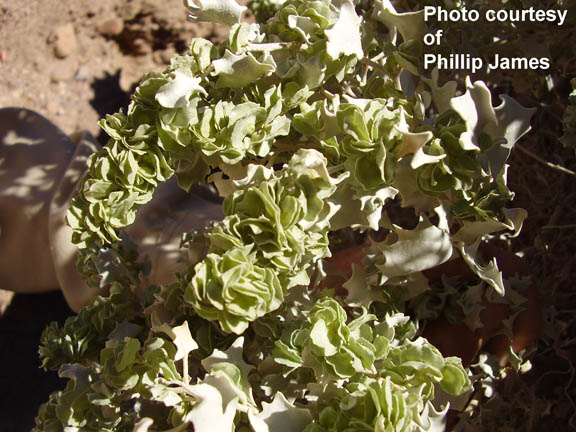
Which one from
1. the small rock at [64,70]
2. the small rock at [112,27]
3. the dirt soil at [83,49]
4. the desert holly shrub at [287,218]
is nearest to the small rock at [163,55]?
the dirt soil at [83,49]

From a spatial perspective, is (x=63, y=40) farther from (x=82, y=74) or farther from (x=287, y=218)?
(x=287, y=218)

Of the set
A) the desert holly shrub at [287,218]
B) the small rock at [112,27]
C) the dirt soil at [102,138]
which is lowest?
the dirt soil at [102,138]

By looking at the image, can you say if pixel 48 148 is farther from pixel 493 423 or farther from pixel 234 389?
pixel 493 423

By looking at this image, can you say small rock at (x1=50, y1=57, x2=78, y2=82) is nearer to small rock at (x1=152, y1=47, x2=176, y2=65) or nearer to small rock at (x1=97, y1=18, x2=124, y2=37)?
small rock at (x1=97, y1=18, x2=124, y2=37)

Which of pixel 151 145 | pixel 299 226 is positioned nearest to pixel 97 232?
pixel 151 145

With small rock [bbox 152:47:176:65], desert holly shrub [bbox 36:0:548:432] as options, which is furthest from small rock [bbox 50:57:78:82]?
desert holly shrub [bbox 36:0:548:432]

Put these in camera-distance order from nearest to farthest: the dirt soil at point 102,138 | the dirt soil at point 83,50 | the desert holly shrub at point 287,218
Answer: the desert holly shrub at point 287,218 < the dirt soil at point 102,138 < the dirt soil at point 83,50

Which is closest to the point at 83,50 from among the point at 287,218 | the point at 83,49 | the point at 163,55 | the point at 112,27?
the point at 83,49


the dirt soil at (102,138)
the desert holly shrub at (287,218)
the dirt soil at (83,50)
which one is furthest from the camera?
the dirt soil at (83,50)

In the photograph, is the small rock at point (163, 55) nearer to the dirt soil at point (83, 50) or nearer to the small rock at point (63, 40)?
the dirt soil at point (83, 50)
